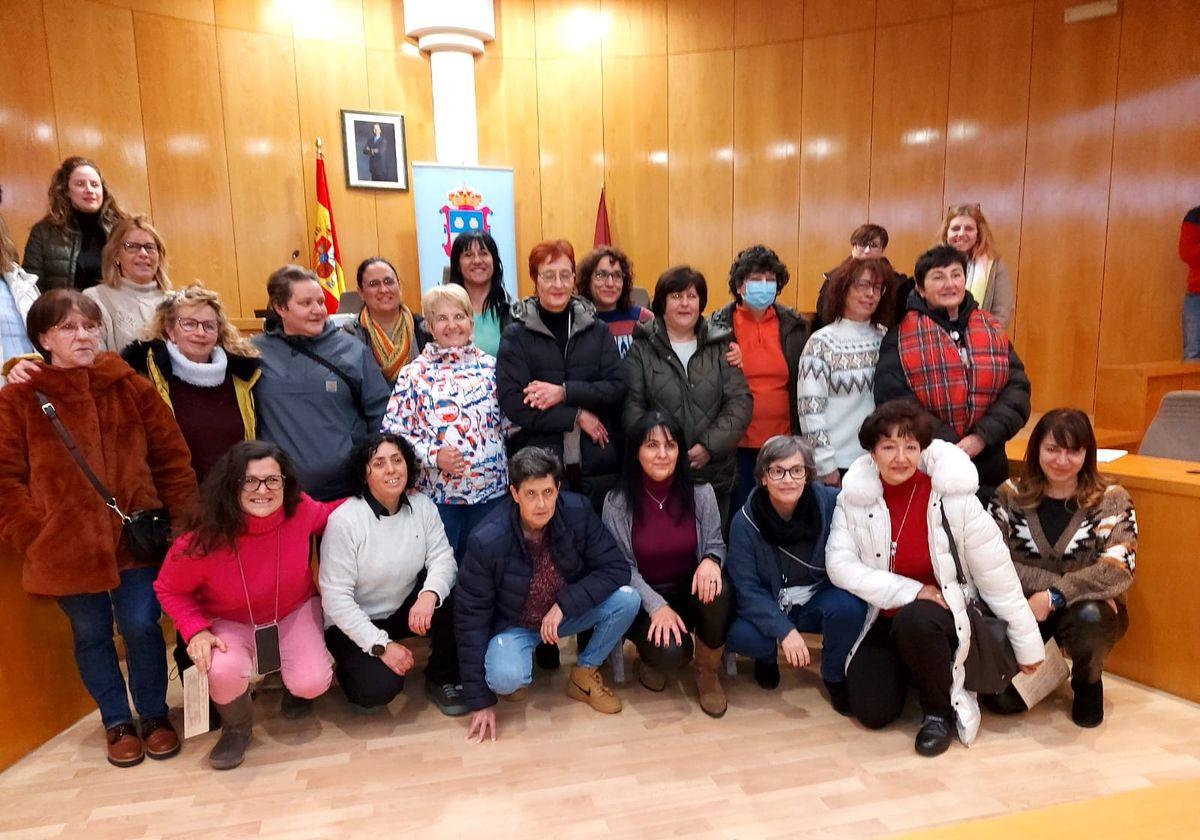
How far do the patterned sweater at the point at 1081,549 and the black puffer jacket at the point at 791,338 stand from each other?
826 mm

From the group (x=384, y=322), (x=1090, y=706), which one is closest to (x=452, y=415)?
(x=384, y=322)

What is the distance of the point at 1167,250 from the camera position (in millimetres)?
5457

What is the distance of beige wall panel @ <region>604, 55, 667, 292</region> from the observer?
7.32m

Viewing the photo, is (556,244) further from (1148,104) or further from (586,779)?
(1148,104)

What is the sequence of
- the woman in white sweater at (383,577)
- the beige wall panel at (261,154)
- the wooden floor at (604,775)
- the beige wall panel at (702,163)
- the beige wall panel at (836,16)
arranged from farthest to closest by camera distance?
the beige wall panel at (702,163) → the beige wall panel at (836,16) → the beige wall panel at (261,154) → the woman in white sweater at (383,577) → the wooden floor at (604,775)

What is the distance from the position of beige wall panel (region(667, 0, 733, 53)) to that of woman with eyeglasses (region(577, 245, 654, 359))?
5.12 meters

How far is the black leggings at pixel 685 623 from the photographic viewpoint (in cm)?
255

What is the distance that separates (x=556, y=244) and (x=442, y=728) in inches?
69.2

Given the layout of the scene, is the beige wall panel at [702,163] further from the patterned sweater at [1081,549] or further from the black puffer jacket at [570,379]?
the patterned sweater at [1081,549]

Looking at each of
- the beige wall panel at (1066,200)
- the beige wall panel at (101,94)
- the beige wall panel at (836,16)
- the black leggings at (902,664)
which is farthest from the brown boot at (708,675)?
the beige wall panel at (836,16)

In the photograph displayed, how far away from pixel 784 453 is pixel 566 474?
84cm

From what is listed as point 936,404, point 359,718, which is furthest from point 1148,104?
point 359,718

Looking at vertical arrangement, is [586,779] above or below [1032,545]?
below

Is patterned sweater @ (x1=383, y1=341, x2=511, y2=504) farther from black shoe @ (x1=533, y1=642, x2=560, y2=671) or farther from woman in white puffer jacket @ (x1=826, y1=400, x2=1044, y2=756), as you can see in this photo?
woman in white puffer jacket @ (x1=826, y1=400, x2=1044, y2=756)
